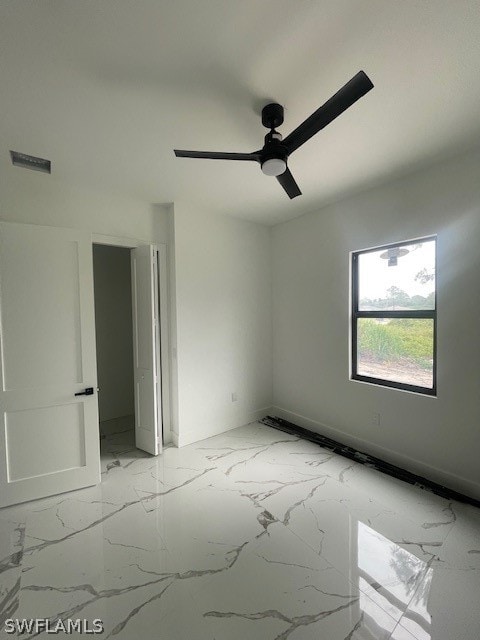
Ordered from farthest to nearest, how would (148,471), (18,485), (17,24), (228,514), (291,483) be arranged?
1. (148,471)
2. (291,483)
3. (18,485)
4. (228,514)
5. (17,24)

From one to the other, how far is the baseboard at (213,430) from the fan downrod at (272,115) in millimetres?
2979

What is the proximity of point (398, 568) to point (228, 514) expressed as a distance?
1085mm

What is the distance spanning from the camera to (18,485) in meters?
2.24

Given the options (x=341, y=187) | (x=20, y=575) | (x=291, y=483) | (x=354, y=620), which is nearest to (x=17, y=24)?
(x=341, y=187)

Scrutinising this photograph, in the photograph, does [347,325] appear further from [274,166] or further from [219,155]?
[219,155]

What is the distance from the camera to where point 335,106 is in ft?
4.25

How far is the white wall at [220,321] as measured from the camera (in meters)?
3.26

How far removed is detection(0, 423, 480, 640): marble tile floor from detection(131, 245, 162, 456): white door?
44cm

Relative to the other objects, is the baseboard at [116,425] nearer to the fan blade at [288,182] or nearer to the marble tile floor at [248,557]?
the marble tile floor at [248,557]

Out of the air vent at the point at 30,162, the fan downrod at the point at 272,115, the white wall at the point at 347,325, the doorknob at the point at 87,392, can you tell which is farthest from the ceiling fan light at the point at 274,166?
the doorknob at the point at 87,392

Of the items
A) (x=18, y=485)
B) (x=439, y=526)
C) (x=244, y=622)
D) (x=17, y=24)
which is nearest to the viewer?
(x=17, y=24)

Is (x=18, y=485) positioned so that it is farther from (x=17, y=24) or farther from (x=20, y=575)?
(x=17, y=24)

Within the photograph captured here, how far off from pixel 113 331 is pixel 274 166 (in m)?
3.36

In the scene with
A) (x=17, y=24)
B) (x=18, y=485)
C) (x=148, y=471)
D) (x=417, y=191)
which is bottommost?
(x=148, y=471)
